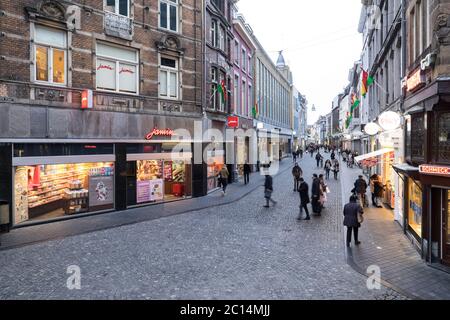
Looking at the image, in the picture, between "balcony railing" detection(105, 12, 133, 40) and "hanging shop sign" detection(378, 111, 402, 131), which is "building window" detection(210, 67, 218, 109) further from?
"hanging shop sign" detection(378, 111, 402, 131)

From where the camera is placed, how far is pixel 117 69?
15.1 metres

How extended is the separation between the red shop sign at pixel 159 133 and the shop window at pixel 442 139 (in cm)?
1164

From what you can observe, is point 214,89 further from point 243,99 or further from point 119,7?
point 243,99

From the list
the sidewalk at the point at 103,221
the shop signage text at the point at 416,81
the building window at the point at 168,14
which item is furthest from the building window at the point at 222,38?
the shop signage text at the point at 416,81

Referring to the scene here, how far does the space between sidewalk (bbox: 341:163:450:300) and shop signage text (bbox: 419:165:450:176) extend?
2271mm

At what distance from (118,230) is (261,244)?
202 inches

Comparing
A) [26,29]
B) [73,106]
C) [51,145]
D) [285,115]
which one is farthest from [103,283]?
[285,115]

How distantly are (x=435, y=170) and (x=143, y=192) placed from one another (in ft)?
39.9

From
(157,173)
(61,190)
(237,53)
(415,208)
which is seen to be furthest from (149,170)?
(237,53)

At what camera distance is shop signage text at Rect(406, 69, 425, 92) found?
879 centimetres

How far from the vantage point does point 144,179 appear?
53.4ft

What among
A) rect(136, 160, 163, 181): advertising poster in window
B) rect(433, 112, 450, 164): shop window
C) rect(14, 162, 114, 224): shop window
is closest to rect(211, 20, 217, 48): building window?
rect(136, 160, 163, 181): advertising poster in window

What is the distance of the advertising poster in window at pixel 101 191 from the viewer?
1429cm

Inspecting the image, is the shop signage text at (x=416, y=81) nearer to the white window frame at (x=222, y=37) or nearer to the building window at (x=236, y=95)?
the white window frame at (x=222, y=37)
